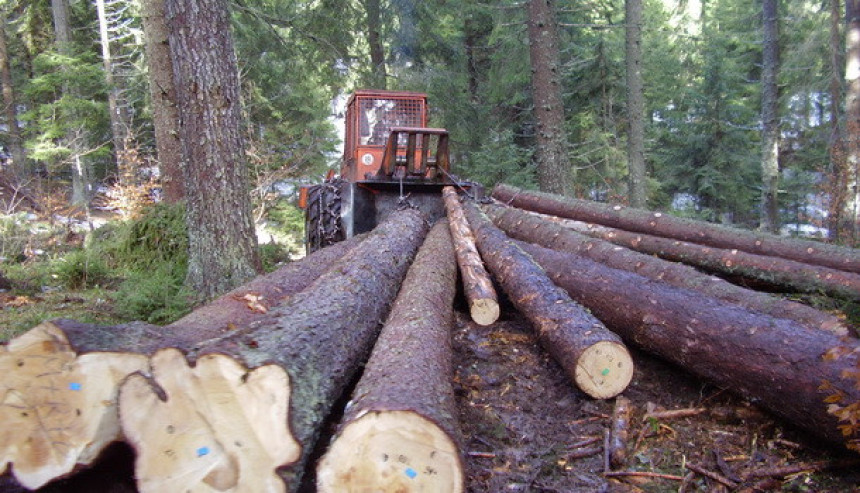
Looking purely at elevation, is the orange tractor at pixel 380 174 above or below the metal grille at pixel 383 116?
below

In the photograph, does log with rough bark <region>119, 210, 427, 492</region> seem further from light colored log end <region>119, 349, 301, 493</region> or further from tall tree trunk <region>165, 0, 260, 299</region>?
tall tree trunk <region>165, 0, 260, 299</region>

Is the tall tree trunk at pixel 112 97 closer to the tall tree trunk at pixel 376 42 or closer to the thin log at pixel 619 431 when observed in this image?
the tall tree trunk at pixel 376 42

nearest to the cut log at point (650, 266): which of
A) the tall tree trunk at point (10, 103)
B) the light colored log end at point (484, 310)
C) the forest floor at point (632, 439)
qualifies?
the forest floor at point (632, 439)

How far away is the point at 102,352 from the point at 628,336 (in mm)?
3317

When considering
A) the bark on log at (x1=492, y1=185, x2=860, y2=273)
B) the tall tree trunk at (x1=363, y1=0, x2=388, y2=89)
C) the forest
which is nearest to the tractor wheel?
the forest

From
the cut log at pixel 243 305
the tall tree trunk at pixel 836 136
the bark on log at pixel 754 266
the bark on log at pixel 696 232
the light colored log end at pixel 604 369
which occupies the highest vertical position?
the tall tree trunk at pixel 836 136

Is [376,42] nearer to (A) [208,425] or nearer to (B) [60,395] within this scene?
(B) [60,395]

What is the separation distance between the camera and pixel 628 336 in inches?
154

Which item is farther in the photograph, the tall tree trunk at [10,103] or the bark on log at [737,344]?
the tall tree trunk at [10,103]

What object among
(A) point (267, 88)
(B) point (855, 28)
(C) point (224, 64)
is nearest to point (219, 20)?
(C) point (224, 64)

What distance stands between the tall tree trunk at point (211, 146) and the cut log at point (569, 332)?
2.88 meters

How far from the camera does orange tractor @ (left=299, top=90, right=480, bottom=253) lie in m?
7.64

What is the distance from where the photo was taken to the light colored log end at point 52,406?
2410 millimetres

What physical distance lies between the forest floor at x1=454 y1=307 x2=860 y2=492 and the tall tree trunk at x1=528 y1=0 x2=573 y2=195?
713 cm
